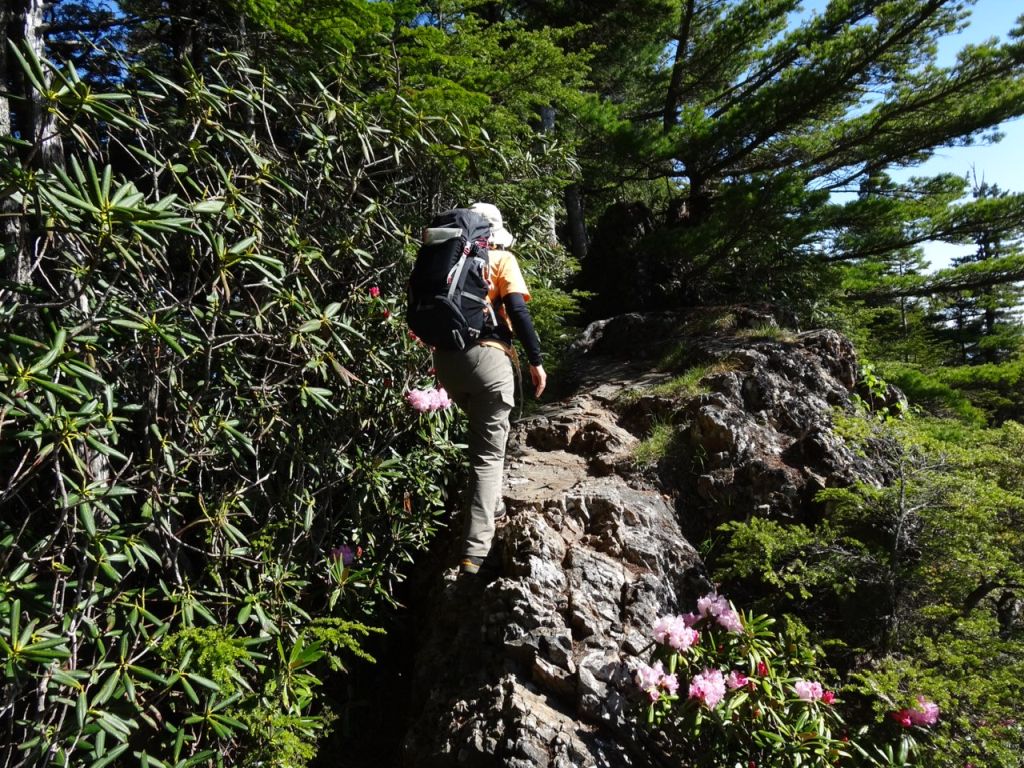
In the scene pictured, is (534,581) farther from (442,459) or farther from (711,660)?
(442,459)

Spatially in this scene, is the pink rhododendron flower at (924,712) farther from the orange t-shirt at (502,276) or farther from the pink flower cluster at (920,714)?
the orange t-shirt at (502,276)

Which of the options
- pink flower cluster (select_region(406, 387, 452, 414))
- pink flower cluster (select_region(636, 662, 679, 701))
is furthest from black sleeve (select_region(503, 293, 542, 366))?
pink flower cluster (select_region(636, 662, 679, 701))

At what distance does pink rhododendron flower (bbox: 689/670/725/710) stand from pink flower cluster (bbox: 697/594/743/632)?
32cm

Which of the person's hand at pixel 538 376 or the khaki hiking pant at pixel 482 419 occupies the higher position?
the person's hand at pixel 538 376

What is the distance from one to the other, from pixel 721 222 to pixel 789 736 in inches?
193

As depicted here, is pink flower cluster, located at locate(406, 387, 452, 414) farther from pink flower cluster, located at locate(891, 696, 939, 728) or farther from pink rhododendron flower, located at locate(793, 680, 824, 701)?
pink flower cluster, located at locate(891, 696, 939, 728)

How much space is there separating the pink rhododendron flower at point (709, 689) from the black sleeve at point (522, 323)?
1.68 metres

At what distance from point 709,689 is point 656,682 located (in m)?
0.21

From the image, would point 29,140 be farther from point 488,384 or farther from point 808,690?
point 808,690

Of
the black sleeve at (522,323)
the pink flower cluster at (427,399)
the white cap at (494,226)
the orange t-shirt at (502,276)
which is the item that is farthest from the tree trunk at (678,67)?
the pink flower cluster at (427,399)

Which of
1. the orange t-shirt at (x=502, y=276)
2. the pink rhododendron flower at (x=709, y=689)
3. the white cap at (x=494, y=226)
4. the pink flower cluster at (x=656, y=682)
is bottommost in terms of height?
the pink flower cluster at (x=656, y=682)

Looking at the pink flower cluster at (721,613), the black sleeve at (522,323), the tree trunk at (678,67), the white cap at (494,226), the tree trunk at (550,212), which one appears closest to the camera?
the pink flower cluster at (721,613)

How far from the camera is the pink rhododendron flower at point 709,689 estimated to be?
7.14 ft

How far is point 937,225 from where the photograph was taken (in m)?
6.15
